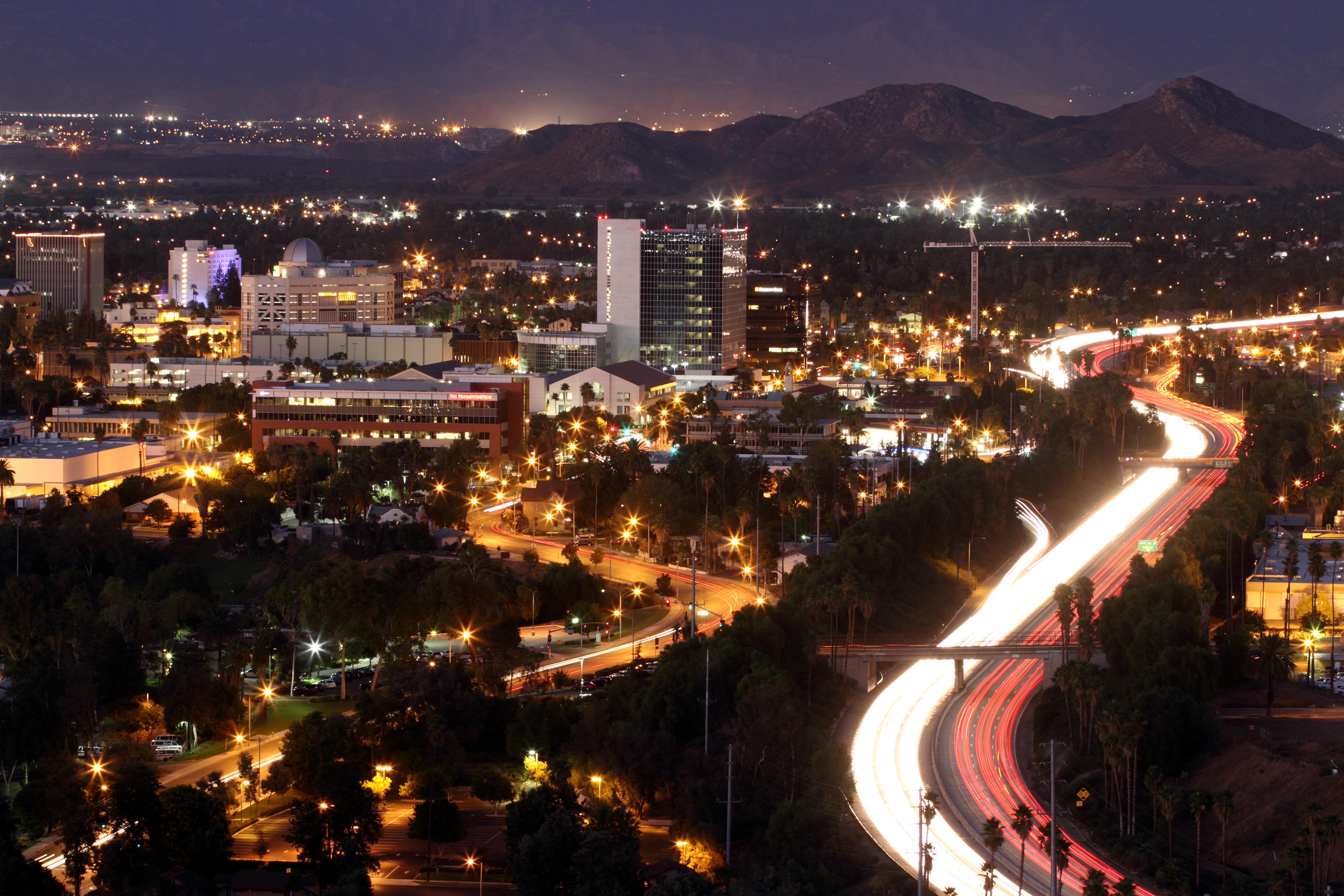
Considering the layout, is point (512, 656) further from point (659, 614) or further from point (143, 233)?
point (143, 233)

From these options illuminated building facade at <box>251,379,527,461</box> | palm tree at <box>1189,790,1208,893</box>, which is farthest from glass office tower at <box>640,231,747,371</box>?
palm tree at <box>1189,790,1208,893</box>

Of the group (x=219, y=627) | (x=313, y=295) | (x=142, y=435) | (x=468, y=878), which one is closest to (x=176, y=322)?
(x=313, y=295)

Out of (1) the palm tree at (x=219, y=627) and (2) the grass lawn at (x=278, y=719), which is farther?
(1) the palm tree at (x=219, y=627)

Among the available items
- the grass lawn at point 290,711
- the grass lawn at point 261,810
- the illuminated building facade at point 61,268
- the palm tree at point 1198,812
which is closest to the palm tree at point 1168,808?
the palm tree at point 1198,812

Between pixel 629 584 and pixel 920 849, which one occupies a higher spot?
pixel 629 584

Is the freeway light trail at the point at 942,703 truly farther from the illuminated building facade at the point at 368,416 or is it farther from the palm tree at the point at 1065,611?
the illuminated building facade at the point at 368,416

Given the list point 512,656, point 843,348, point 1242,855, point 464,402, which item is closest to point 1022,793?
point 1242,855

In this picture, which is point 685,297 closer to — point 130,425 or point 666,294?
point 666,294
